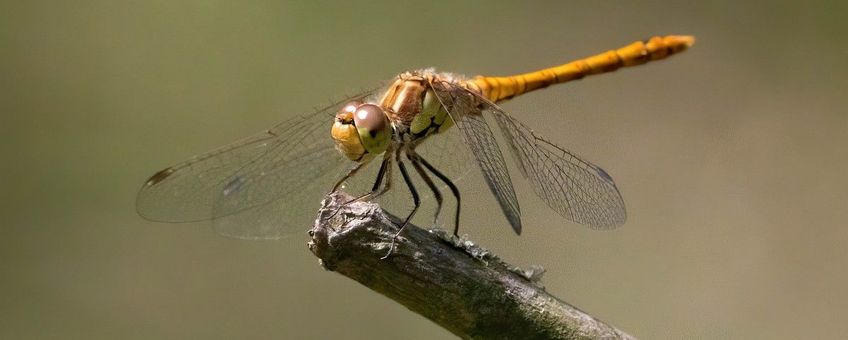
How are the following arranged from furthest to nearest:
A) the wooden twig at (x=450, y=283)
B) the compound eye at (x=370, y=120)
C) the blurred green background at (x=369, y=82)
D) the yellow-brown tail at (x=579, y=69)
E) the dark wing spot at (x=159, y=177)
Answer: the blurred green background at (x=369, y=82), the yellow-brown tail at (x=579, y=69), the dark wing spot at (x=159, y=177), the compound eye at (x=370, y=120), the wooden twig at (x=450, y=283)

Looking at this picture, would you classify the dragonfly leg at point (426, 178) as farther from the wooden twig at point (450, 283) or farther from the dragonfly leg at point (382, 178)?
the wooden twig at point (450, 283)

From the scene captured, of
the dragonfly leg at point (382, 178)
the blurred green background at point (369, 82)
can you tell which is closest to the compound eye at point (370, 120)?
the dragonfly leg at point (382, 178)

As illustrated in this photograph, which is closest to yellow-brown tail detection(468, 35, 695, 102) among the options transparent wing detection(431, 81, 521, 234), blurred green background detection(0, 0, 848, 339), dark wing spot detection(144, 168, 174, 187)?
transparent wing detection(431, 81, 521, 234)

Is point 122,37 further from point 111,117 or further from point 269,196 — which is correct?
point 269,196

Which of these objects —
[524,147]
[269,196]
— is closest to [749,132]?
[524,147]

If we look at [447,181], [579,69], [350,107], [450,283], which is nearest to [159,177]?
[350,107]

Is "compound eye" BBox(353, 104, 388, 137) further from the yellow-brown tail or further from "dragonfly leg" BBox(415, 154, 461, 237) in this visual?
the yellow-brown tail
